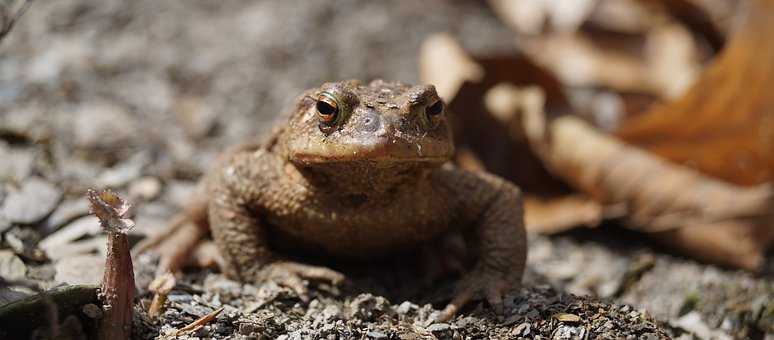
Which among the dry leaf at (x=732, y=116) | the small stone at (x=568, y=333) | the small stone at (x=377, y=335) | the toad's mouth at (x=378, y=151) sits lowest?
the small stone at (x=377, y=335)

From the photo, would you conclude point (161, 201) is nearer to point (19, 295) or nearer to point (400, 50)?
point (19, 295)

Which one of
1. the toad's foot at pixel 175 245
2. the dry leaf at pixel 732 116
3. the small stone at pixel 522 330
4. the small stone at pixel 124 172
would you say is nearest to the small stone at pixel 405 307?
the small stone at pixel 522 330

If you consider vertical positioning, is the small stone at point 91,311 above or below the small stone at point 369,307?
below

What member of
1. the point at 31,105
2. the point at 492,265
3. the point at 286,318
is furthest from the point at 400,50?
the point at 286,318

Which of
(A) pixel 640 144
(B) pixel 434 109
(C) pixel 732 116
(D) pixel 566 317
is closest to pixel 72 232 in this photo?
(B) pixel 434 109

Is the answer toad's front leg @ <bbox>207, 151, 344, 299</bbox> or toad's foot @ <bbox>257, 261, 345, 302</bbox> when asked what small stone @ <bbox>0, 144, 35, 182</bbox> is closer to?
toad's front leg @ <bbox>207, 151, 344, 299</bbox>

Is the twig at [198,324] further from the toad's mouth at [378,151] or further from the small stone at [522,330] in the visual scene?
the small stone at [522,330]

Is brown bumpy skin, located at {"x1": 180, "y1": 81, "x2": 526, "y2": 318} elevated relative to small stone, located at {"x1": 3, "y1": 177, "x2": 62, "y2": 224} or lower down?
elevated

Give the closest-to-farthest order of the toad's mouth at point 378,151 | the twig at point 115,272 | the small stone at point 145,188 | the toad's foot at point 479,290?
the twig at point 115,272, the toad's mouth at point 378,151, the toad's foot at point 479,290, the small stone at point 145,188

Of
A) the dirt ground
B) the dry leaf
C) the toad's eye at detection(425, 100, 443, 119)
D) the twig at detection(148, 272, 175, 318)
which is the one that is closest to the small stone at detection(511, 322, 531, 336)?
the dirt ground
